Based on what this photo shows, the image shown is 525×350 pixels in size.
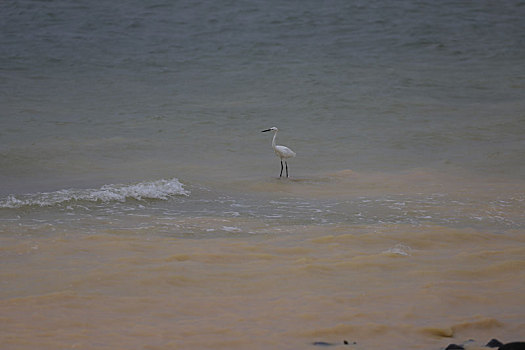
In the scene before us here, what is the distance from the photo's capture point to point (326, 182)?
9734 mm

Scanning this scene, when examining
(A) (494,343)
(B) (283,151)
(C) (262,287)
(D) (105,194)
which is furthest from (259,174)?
(A) (494,343)

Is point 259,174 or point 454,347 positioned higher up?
point 259,174

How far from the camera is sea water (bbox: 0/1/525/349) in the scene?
4.13 meters

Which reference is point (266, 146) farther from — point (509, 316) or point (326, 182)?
point (509, 316)

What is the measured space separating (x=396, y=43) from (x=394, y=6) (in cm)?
396

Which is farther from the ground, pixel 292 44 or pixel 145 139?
pixel 292 44

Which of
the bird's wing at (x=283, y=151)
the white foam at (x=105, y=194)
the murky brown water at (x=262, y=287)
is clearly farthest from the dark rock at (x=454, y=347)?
the bird's wing at (x=283, y=151)

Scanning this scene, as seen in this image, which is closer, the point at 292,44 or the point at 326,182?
the point at 326,182

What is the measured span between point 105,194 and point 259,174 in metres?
3.24

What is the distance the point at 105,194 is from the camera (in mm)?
8062

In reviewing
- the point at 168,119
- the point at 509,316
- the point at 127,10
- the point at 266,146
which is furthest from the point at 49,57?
the point at 509,316

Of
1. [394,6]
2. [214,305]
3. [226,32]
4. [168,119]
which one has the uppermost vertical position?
[394,6]

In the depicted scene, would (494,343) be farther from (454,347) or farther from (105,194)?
(105,194)

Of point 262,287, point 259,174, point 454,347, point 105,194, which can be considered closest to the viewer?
point 454,347
